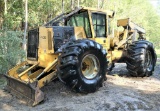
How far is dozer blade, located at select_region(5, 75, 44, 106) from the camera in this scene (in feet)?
19.4

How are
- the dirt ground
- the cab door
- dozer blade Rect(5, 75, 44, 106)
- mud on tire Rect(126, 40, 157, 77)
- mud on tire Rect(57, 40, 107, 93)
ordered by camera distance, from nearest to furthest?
the dirt ground
dozer blade Rect(5, 75, 44, 106)
mud on tire Rect(57, 40, 107, 93)
the cab door
mud on tire Rect(126, 40, 157, 77)

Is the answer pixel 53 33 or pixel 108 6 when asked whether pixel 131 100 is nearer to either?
pixel 53 33

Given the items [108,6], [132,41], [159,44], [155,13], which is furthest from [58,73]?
[159,44]

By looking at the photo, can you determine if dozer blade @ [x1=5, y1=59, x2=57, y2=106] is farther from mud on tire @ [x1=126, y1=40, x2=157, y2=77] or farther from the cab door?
mud on tire @ [x1=126, y1=40, x2=157, y2=77]

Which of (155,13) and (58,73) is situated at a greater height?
(155,13)

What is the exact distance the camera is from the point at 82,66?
705 centimetres

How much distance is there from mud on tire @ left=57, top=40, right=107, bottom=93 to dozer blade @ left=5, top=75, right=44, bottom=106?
0.69 metres

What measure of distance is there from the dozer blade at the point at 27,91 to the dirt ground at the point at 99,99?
14cm

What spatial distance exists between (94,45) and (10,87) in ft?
9.28

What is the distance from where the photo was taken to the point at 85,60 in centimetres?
707

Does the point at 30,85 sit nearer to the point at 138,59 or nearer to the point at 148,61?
the point at 138,59

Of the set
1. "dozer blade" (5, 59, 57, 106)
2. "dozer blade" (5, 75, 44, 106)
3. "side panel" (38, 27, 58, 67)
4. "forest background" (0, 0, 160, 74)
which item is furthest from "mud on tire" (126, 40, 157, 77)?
"forest background" (0, 0, 160, 74)

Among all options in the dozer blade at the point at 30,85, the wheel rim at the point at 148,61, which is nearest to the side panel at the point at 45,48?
the dozer blade at the point at 30,85

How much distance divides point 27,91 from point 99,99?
1.89 meters
